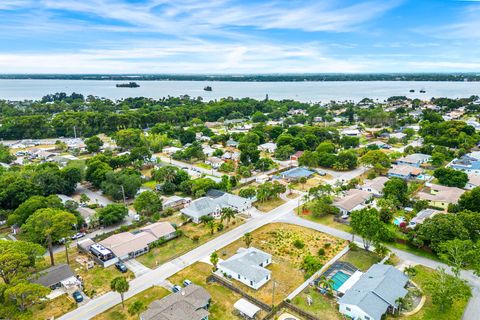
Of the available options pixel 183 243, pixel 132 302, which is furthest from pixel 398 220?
pixel 132 302

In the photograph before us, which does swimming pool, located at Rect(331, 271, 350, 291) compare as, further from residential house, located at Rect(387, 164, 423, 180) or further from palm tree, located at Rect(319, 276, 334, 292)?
residential house, located at Rect(387, 164, 423, 180)

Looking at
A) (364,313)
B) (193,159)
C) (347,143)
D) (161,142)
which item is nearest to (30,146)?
(161,142)

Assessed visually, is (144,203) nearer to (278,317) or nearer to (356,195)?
(278,317)

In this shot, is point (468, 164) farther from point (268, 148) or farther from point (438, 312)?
point (438, 312)

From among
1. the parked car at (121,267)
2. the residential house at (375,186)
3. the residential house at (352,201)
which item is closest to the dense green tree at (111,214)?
the parked car at (121,267)

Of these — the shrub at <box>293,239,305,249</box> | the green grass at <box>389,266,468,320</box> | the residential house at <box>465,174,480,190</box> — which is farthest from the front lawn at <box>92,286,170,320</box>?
the residential house at <box>465,174,480,190</box>

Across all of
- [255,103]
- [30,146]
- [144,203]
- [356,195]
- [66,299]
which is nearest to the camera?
[66,299]
